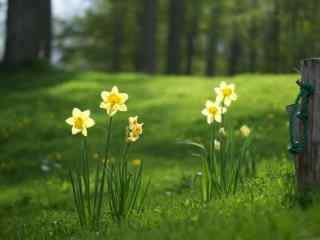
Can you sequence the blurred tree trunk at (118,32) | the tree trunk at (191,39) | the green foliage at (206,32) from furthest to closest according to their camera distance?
the tree trunk at (191,39) → the blurred tree trunk at (118,32) → the green foliage at (206,32)

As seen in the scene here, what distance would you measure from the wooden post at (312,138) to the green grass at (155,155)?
201 millimetres

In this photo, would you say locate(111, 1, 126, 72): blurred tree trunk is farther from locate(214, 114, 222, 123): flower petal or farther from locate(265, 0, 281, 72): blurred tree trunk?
locate(214, 114, 222, 123): flower petal

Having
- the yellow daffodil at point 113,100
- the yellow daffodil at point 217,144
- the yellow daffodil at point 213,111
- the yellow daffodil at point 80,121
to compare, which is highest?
the yellow daffodil at point 113,100

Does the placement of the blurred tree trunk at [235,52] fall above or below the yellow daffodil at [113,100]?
above

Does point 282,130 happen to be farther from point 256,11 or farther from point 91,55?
point 91,55

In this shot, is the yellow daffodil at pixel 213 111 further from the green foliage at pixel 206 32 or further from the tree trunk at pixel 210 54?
the tree trunk at pixel 210 54

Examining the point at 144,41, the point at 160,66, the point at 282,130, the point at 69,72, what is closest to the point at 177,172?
the point at 282,130

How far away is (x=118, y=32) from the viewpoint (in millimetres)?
39125

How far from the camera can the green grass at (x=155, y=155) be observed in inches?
159

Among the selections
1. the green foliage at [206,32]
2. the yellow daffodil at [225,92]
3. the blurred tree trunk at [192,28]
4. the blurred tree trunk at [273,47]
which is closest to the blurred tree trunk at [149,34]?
the green foliage at [206,32]

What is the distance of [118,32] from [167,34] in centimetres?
334

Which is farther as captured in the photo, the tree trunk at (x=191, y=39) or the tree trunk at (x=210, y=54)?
the tree trunk at (x=210, y=54)

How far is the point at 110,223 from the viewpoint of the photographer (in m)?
5.09

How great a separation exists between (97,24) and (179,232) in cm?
3935
